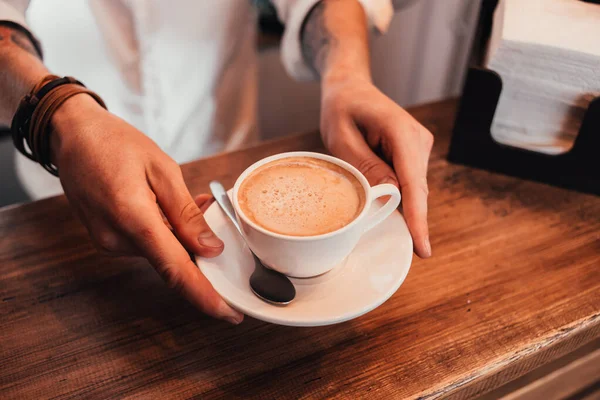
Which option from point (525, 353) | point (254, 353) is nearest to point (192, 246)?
point (254, 353)

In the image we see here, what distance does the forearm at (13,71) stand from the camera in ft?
2.21

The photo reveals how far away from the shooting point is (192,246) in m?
0.53

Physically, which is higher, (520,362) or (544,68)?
(544,68)

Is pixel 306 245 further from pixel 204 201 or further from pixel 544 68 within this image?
pixel 544 68

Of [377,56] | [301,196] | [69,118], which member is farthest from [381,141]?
[377,56]

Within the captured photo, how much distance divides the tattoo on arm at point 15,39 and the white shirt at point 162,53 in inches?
7.3

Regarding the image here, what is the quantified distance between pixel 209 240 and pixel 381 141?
0.28 metres

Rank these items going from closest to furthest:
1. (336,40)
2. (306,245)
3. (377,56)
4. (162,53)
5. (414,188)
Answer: (306,245) → (414,188) → (336,40) → (162,53) → (377,56)

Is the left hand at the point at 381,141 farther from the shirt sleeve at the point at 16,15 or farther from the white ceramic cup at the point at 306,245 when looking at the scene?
the shirt sleeve at the point at 16,15

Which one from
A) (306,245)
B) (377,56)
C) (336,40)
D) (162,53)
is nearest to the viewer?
(306,245)

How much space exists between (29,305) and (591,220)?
0.75 m

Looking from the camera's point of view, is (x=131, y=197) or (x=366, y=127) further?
(x=366, y=127)

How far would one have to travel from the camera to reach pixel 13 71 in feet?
2.26

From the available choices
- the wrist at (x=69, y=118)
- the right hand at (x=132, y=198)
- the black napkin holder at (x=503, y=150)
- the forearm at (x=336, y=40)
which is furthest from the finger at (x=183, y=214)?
the black napkin holder at (x=503, y=150)
